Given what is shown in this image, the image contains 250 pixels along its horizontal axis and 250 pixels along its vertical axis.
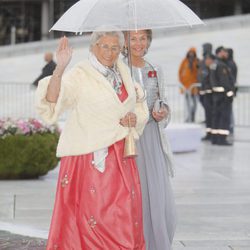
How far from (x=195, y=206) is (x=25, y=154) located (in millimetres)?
2580

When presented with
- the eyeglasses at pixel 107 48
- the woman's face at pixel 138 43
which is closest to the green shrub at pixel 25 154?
the woman's face at pixel 138 43

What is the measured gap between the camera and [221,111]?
55.5ft

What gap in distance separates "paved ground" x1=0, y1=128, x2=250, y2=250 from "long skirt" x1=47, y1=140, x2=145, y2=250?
1.38 metres

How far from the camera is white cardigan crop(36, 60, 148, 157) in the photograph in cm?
597

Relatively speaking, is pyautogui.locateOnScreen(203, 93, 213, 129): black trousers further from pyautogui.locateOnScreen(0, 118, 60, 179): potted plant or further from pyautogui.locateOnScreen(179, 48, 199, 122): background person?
pyautogui.locateOnScreen(0, 118, 60, 179): potted plant

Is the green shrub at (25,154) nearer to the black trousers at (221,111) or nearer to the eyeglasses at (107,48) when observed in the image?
the eyeglasses at (107,48)

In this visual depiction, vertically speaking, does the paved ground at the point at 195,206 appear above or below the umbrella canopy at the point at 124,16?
below

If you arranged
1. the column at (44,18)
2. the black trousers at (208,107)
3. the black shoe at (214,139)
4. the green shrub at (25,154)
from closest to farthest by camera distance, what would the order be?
the green shrub at (25,154), the black shoe at (214,139), the black trousers at (208,107), the column at (44,18)

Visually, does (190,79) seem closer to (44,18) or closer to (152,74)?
(152,74)

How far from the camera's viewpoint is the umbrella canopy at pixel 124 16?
6.15 m

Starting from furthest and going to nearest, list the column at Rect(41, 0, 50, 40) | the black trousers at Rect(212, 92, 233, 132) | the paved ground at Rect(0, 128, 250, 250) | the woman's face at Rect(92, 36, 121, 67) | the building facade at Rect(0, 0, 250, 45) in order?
1. the column at Rect(41, 0, 50, 40)
2. the building facade at Rect(0, 0, 250, 45)
3. the black trousers at Rect(212, 92, 233, 132)
4. the paved ground at Rect(0, 128, 250, 250)
5. the woman's face at Rect(92, 36, 121, 67)

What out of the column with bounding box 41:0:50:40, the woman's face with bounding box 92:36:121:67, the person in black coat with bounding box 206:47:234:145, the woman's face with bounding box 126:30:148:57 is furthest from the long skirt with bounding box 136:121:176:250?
the column with bounding box 41:0:50:40

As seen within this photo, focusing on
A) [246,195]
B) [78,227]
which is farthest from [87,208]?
[246,195]

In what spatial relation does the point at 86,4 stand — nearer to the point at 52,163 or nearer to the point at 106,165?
the point at 106,165
